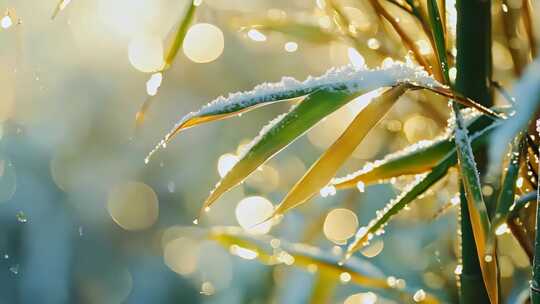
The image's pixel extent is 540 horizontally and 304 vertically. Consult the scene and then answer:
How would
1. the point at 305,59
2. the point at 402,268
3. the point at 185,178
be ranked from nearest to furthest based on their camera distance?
the point at 402,268 < the point at 305,59 < the point at 185,178

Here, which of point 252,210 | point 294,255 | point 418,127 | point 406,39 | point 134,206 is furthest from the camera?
point 134,206

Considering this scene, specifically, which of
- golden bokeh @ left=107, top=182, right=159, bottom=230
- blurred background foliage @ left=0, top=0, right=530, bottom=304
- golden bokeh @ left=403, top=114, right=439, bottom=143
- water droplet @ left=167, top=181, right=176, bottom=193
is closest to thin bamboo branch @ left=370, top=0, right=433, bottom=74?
golden bokeh @ left=403, top=114, right=439, bottom=143

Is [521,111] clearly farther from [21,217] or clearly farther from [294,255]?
[21,217]

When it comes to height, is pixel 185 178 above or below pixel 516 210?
below

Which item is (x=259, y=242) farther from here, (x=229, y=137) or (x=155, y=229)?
(x=155, y=229)

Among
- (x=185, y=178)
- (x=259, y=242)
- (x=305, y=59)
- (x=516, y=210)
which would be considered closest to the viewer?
(x=516, y=210)

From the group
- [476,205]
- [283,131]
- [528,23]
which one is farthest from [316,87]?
[528,23]

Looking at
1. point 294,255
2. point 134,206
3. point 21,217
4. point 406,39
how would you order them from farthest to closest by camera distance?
1. point 134,206
2. point 21,217
3. point 294,255
4. point 406,39

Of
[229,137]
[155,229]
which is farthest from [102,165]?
[229,137]
